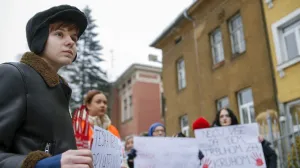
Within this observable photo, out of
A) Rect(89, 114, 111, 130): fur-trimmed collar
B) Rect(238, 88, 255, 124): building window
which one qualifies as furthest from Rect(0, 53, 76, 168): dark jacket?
Rect(238, 88, 255, 124): building window

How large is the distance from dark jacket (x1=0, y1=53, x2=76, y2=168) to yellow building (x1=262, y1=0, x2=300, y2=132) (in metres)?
9.70

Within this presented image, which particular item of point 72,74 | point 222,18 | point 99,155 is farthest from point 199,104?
point 72,74

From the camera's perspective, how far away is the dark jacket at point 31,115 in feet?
3.55

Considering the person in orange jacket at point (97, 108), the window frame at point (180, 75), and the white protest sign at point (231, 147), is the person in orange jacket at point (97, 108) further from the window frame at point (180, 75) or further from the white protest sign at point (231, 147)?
the window frame at point (180, 75)

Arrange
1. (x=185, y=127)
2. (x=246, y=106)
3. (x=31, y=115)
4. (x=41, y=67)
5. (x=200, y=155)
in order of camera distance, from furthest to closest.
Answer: (x=185, y=127)
(x=246, y=106)
(x=200, y=155)
(x=41, y=67)
(x=31, y=115)

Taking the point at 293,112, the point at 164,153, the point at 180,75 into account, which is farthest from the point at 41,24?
the point at 180,75

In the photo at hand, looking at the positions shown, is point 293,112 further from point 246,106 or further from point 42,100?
point 42,100

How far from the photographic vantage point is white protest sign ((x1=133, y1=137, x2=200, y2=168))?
3795 millimetres

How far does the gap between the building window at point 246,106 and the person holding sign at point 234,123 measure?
7400mm

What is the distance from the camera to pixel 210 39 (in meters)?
15.1

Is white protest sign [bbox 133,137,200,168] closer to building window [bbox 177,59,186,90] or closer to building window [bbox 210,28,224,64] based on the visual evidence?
building window [bbox 210,28,224,64]

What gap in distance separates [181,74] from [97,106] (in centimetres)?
1442

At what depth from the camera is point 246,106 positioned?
12.1 m

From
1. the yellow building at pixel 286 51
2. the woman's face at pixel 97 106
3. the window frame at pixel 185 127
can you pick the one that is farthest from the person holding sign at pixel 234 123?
the window frame at pixel 185 127
